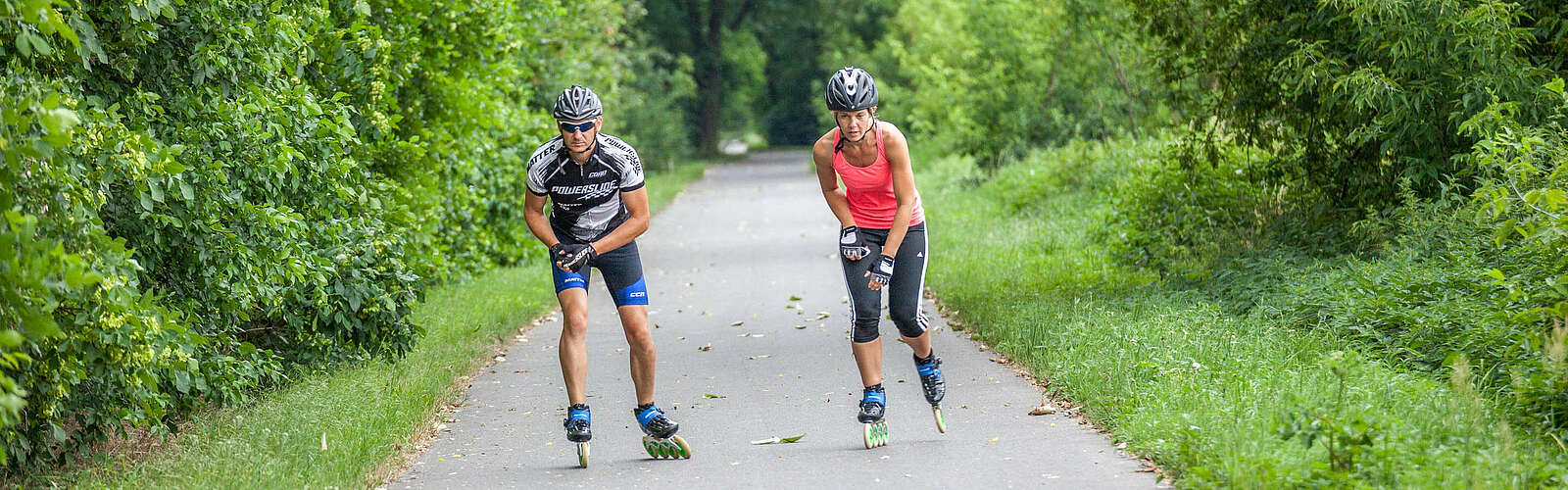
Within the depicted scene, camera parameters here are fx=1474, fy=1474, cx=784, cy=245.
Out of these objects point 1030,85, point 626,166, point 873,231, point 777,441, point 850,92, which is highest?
point 850,92

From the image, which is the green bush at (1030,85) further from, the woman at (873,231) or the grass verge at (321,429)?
the woman at (873,231)

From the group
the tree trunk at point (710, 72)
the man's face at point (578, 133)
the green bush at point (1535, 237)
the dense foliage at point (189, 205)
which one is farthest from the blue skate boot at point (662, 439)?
the tree trunk at point (710, 72)

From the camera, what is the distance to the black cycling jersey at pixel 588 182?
662 centimetres

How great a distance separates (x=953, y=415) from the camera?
7551 mm

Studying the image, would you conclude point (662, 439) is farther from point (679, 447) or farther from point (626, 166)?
point (626, 166)

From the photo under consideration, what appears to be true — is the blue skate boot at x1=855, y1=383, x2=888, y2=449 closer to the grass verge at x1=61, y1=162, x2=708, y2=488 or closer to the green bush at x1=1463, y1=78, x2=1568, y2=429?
the grass verge at x1=61, y1=162, x2=708, y2=488

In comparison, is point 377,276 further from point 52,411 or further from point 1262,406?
point 1262,406

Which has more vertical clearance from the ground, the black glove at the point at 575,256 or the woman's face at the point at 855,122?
the woman's face at the point at 855,122

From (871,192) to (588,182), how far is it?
1.29m

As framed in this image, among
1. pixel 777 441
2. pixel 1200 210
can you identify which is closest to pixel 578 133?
pixel 777 441

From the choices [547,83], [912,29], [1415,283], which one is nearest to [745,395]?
[1415,283]

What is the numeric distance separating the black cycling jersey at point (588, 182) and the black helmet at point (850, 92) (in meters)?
0.92

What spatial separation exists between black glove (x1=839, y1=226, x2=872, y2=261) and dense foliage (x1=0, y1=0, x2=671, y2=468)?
2.74 m

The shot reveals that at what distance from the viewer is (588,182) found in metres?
6.63
